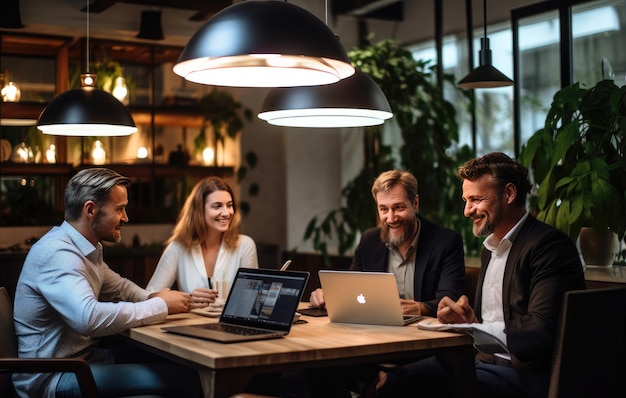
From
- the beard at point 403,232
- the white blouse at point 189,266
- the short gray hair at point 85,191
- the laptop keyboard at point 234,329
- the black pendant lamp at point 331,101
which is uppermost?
the black pendant lamp at point 331,101

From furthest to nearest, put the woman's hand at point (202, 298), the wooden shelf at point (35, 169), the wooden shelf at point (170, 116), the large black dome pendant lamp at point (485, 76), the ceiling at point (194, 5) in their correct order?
the wooden shelf at point (170, 116) < the ceiling at point (194, 5) < the wooden shelf at point (35, 169) < the large black dome pendant lamp at point (485, 76) < the woman's hand at point (202, 298)

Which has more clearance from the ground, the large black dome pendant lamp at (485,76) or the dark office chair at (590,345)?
the large black dome pendant lamp at (485,76)

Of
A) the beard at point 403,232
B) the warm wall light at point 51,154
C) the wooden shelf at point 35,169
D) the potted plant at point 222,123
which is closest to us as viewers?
the beard at point 403,232

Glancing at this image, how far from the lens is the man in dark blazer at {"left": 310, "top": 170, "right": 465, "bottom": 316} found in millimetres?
3963

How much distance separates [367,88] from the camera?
11.3 feet

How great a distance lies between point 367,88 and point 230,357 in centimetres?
136

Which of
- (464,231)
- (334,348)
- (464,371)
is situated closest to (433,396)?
(464,371)

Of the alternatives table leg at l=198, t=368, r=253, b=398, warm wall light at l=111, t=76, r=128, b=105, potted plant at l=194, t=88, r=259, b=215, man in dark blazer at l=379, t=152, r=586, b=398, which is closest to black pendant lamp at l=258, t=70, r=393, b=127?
man in dark blazer at l=379, t=152, r=586, b=398

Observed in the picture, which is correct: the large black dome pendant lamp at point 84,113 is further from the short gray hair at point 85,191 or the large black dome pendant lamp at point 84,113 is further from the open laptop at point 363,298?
the open laptop at point 363,298

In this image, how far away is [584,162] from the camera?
454 centimetres

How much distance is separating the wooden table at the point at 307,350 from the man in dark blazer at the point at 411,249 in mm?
780

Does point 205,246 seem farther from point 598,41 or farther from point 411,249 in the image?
point 598,41

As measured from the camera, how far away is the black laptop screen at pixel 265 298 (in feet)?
9.95

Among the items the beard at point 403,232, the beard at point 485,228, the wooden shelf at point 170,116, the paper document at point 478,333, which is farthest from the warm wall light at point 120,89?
the paper document at point 478,333
